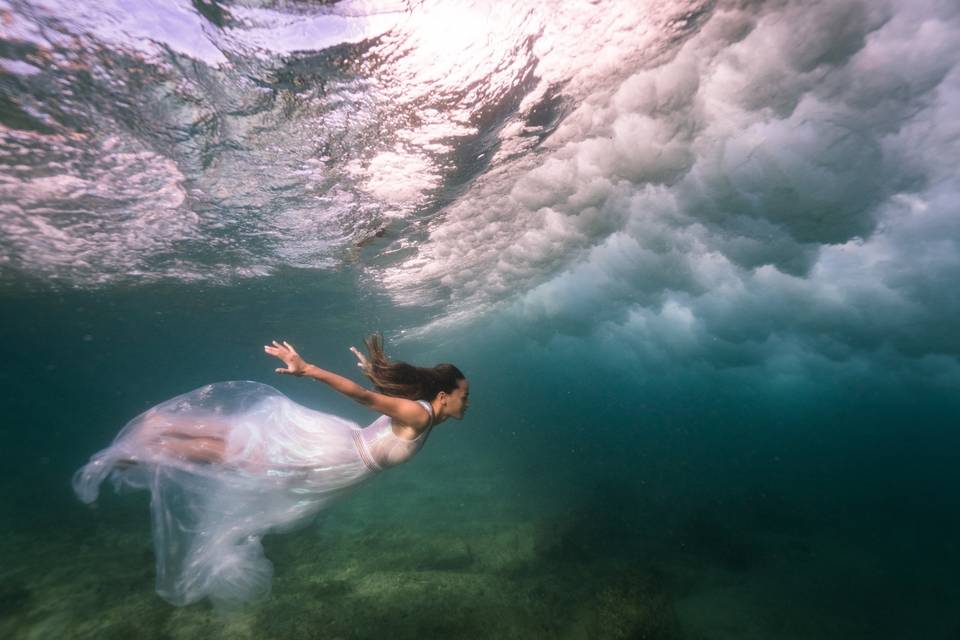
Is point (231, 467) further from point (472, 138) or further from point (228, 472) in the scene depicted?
point (472, 138)

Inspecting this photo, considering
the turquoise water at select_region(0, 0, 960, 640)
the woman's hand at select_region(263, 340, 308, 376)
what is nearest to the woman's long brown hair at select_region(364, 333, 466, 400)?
the woman's hand at select_region(263, 340, 308, 376)

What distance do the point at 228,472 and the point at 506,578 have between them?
8.71 meters

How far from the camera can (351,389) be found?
3400mm

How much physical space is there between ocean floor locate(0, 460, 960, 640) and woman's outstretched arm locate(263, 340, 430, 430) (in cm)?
616

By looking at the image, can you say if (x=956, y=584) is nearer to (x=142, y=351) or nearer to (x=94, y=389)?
(x=142, y=351)

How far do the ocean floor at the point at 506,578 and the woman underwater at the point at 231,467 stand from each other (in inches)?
130

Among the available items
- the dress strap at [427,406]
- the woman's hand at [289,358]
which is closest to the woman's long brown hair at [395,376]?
the dress strap at [427,406]

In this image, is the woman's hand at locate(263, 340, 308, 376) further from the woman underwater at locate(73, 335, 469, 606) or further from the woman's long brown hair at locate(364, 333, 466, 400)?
the woman underwater at locate(73, 335, 469, 606)

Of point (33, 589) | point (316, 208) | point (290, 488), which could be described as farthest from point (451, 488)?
point (290, 488)

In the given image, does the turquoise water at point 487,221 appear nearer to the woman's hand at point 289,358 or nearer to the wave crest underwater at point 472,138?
the wave crest underwater at point 472,138

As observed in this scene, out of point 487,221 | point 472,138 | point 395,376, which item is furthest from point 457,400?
point 487,221

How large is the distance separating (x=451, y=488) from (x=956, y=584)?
86.2 feet

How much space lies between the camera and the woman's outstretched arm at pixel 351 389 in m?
3.34

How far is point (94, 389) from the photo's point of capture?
81.1m
